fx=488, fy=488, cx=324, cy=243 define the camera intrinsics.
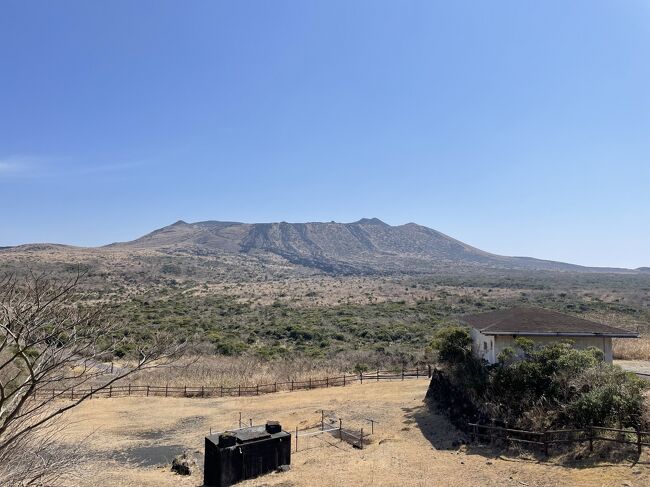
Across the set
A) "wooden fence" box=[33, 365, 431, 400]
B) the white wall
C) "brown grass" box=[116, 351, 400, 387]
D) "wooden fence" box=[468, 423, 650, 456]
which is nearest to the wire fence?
"wooden fence" box=[468, 423, 650, 456]

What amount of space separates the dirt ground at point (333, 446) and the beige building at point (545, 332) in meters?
4.98

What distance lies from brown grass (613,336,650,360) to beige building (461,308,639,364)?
40.0 feet

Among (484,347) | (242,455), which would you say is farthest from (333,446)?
(484,347)

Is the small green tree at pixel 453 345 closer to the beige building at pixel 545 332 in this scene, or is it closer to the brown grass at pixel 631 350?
the beige building at pixel 545 332

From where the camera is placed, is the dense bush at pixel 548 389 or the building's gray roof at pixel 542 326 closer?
the dense bush at pixel 548 389

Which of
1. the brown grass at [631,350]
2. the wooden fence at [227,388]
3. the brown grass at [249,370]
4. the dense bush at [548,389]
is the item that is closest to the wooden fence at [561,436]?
the dense bush at [548,389]

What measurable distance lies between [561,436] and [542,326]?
6883 millimetres

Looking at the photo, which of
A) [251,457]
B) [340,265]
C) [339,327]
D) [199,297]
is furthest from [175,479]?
[340,265]

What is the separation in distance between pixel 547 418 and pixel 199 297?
227 feet

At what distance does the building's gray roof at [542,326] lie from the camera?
24016mm

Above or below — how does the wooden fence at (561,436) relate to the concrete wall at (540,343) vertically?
below

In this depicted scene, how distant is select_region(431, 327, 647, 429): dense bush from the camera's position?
738 inches

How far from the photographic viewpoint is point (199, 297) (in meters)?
82.4

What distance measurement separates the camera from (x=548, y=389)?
2144 centimetres
